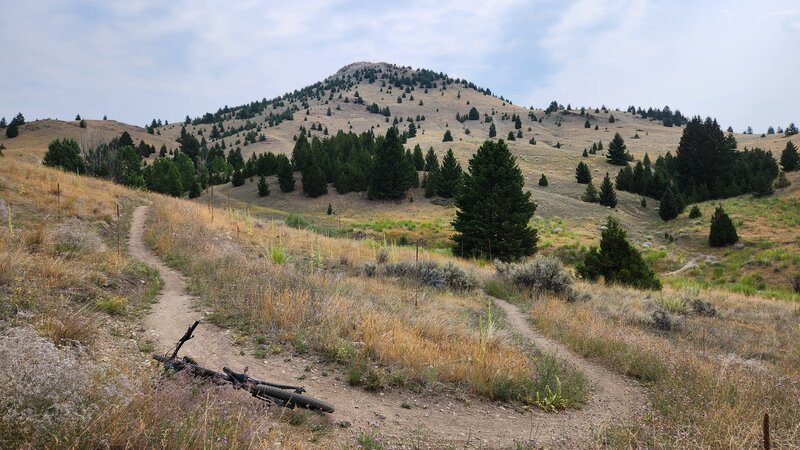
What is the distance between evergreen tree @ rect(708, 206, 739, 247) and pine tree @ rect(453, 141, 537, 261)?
18.3 meters

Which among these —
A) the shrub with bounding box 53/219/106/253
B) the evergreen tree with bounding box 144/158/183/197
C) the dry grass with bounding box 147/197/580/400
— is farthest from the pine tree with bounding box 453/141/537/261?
the evergreen tree with bounding box 144/158/183/197

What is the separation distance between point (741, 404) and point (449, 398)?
337 centimetres

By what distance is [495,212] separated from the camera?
25625mm

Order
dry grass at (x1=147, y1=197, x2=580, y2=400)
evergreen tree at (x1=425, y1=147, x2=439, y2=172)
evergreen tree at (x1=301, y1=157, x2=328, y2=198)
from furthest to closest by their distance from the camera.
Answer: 1. evergreen tree at (x1=425, y1=147, x2=439, y2=172)
2. evergreen tree at (x1=301, y1=157, x2=328, y2=198)
3. dry grass at (x1=147, y1=197, x2=580, y2=400)

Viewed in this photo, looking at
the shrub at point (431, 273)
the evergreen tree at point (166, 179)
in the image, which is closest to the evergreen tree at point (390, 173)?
the evergreen tree at point (166, 179)

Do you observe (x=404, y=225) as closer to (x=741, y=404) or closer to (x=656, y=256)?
(x=656, y=256)

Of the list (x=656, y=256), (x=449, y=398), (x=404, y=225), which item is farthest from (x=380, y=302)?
(x=404, y=225)

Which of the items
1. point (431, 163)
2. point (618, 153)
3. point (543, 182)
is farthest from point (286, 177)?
point (618, 153)

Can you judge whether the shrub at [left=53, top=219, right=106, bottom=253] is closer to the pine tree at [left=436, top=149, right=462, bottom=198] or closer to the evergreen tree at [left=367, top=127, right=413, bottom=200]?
the evergreen tree at [left=367, top=127, right=413, bottom=200]

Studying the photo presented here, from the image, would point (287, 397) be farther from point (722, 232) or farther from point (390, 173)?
point (390, 173)

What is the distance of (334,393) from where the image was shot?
5.26m

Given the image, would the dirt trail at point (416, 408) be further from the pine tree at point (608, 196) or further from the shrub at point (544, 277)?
the pine tree at point (608, 196)

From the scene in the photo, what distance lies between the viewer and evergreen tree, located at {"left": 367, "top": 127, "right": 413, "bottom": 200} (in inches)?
2111

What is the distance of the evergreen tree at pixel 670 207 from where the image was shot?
47375 mm
